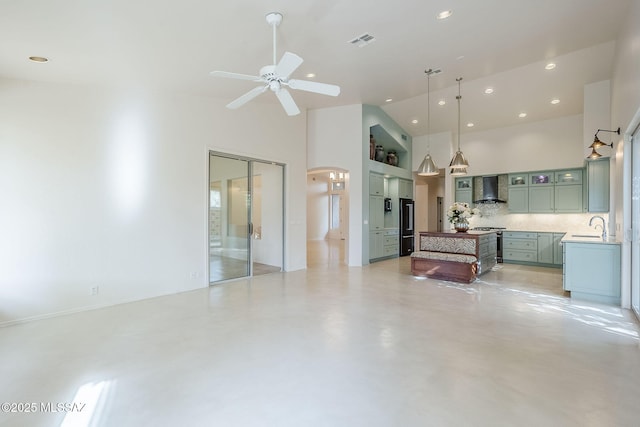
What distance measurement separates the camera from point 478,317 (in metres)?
3.97

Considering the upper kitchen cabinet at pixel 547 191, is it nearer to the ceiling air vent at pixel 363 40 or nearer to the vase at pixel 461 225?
the vase at pixel 461 225

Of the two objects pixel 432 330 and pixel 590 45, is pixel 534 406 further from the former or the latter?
pixel 590 45

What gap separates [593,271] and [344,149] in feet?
17.2

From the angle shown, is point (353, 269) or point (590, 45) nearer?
point (590, 45)

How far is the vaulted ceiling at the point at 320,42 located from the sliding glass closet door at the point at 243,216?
133 centimetres

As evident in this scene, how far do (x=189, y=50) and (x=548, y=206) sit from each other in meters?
8.41

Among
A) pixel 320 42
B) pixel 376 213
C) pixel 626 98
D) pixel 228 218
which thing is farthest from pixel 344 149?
pixel 626 98

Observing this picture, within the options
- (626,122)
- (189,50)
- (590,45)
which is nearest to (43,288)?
(189,50)

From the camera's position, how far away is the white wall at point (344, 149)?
7715 millimetres

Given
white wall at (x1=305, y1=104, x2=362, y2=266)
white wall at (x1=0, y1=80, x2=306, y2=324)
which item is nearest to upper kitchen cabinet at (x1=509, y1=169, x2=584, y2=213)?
white wall at (x1=305, y1=104, x2=362, y2=266)

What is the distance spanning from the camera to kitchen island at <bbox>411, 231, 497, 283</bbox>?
597 cm

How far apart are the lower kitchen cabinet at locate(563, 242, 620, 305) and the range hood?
402 cm

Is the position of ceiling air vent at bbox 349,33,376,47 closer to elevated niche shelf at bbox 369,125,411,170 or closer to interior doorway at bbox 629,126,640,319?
interior doorway at bbox 629,126,640,319

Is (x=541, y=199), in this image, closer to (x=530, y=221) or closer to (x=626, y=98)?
(x=530, y=221)
